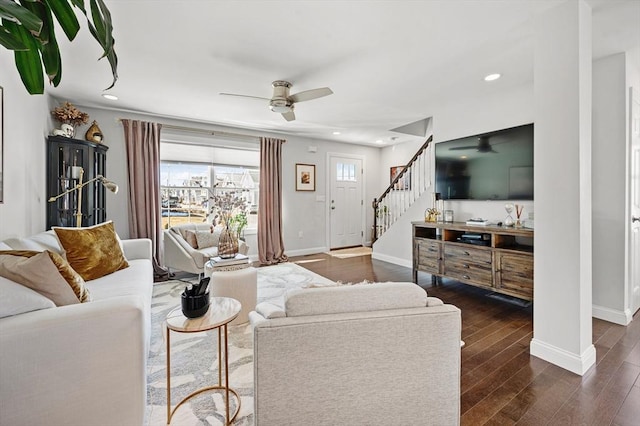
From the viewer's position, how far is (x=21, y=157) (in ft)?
8.61

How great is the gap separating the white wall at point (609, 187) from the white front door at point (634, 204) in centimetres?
13

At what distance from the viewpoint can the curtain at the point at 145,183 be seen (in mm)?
4227

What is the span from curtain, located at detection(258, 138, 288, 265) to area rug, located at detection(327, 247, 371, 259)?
1139mm

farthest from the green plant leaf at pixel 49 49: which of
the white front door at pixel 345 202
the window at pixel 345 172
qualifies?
the window at pixel 345 172

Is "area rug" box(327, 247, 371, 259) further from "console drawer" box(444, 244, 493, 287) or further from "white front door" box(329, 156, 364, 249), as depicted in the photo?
"console drawer" box(444, 244, 493, 287)

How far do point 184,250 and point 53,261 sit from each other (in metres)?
2.39

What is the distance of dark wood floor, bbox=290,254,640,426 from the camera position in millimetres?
1583

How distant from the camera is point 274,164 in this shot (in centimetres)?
543

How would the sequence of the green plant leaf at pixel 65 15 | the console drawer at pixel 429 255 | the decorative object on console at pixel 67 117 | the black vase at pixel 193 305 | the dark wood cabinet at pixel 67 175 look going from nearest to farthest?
the green plant leaf at pixel 65 15, the black vase at pixel 193 305, the dark wood cabinet at pixel 67 175, the decorative object on console at pixel 67 117, the console drawer at pixel 429 255

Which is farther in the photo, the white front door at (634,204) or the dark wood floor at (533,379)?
the white front door at (634,204)

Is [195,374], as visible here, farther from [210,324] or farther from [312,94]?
[312,94]

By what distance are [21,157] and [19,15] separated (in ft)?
9.23

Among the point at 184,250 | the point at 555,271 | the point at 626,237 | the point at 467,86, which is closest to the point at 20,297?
the point at 184,250

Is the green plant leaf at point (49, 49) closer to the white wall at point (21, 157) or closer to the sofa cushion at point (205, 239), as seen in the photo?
the white wall at point (21, 157)
